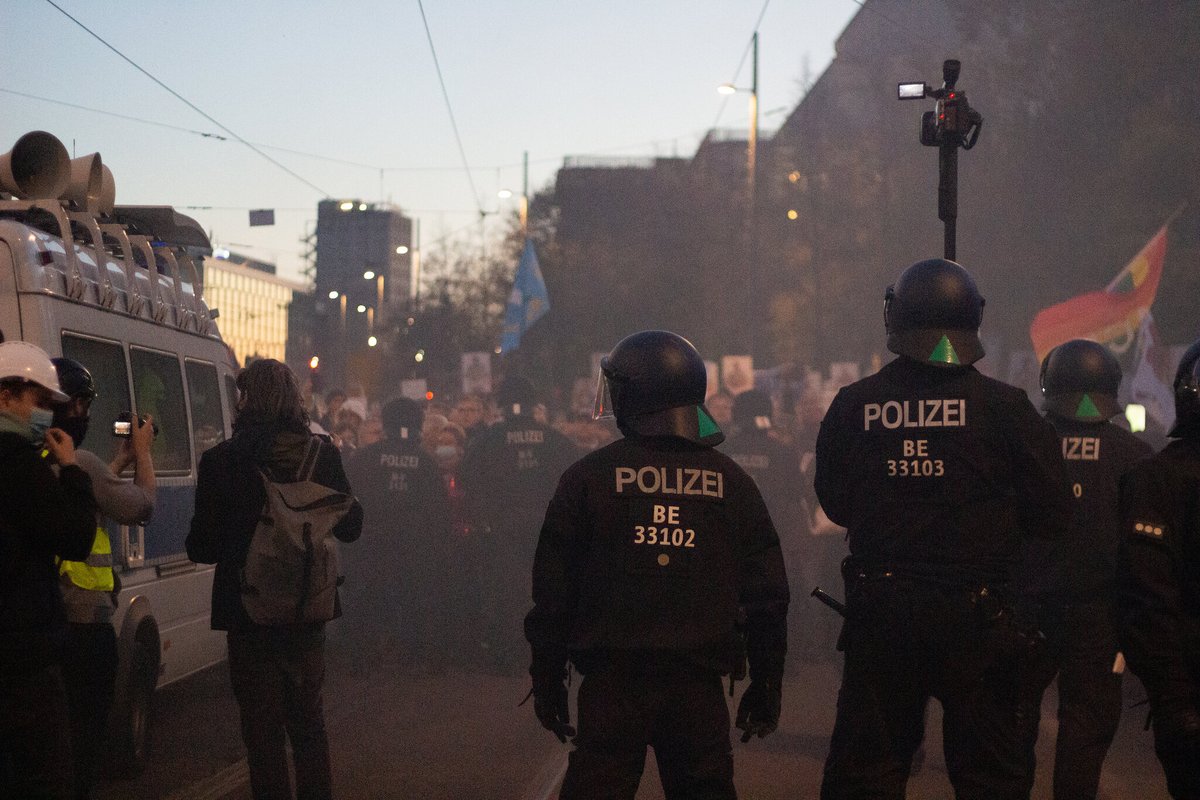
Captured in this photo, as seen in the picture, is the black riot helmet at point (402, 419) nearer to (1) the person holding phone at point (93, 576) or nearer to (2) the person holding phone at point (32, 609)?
(1) the person holding phone at point (93, 576)

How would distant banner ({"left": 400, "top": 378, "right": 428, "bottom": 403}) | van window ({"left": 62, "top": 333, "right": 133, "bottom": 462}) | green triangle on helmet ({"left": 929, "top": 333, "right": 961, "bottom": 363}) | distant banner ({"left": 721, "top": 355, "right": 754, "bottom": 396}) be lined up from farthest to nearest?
distant banner ({"left": 400, "top": 378, "right": 428, "bottom": 403}) → distant banner ({"left": 721, "top": 355, "right": 754, "bottom": 396}) → van window ({"left": 62, "top": 333, "right": 133, "bottom": 462}) → green triangle on helmet ({"left": 929, "top": 333, "right": 961, "bottom": 363})

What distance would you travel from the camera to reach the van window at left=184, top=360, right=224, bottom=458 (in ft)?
28.0

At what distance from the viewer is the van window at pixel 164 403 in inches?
298

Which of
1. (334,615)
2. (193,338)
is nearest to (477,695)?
(193,338)

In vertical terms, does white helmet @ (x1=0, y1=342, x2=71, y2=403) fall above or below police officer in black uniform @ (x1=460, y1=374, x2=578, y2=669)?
above

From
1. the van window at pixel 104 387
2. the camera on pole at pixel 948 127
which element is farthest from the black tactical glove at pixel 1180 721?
the camera on pole at pixel 948 127

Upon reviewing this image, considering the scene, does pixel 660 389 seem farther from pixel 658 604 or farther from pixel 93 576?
pixel 93 576

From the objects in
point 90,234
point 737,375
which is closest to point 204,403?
point 90,234

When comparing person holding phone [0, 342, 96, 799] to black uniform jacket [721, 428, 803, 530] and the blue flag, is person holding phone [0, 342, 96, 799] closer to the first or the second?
black uniform jacket [721, 428, 803, 530]

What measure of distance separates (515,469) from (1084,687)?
6487mm

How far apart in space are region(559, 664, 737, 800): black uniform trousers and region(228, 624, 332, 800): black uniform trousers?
207 cm

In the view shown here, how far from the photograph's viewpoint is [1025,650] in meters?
4.62

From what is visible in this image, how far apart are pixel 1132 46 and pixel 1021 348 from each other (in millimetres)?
8278

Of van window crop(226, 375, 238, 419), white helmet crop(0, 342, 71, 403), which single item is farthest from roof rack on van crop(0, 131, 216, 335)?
white helmet crop(0, 342, 71, 403)
